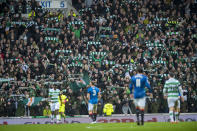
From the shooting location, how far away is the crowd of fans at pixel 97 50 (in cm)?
2672

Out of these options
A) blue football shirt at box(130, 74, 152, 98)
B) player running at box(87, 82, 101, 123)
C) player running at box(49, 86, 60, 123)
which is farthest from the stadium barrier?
blue football shirt at box(130, 74, 152, 98)

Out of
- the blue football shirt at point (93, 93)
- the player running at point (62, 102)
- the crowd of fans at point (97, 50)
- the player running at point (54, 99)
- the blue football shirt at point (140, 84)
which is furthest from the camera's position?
the crowd of fans at point (97, 50)

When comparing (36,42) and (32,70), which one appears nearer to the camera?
(32,70)

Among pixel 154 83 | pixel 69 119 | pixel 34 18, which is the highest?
pixel 34 18

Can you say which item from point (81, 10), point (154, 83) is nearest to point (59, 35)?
point (81, 10)

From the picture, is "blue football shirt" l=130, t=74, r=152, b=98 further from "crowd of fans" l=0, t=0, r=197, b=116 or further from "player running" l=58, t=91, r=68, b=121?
"player running" l=58, t=91, r=68, b=121

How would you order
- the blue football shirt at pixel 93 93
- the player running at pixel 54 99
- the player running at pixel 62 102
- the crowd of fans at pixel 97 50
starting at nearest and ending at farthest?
the blue football shirt at pixel 93 93
the player running at pixel 54 99
the player running at pixel 62 102
the crowd of fans at pixel 97 50

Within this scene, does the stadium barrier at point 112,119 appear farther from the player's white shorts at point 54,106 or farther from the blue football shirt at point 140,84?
the blue football shirt at point 140,84

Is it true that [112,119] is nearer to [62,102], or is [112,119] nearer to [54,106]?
[62,102]

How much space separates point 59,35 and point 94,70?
4.94 metres

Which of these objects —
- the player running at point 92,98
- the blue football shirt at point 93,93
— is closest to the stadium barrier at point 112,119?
the player running at point 92,98

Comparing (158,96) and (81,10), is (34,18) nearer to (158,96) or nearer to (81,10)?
(81,10)

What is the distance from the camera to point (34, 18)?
3209cm

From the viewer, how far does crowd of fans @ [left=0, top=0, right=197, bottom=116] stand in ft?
87.7
